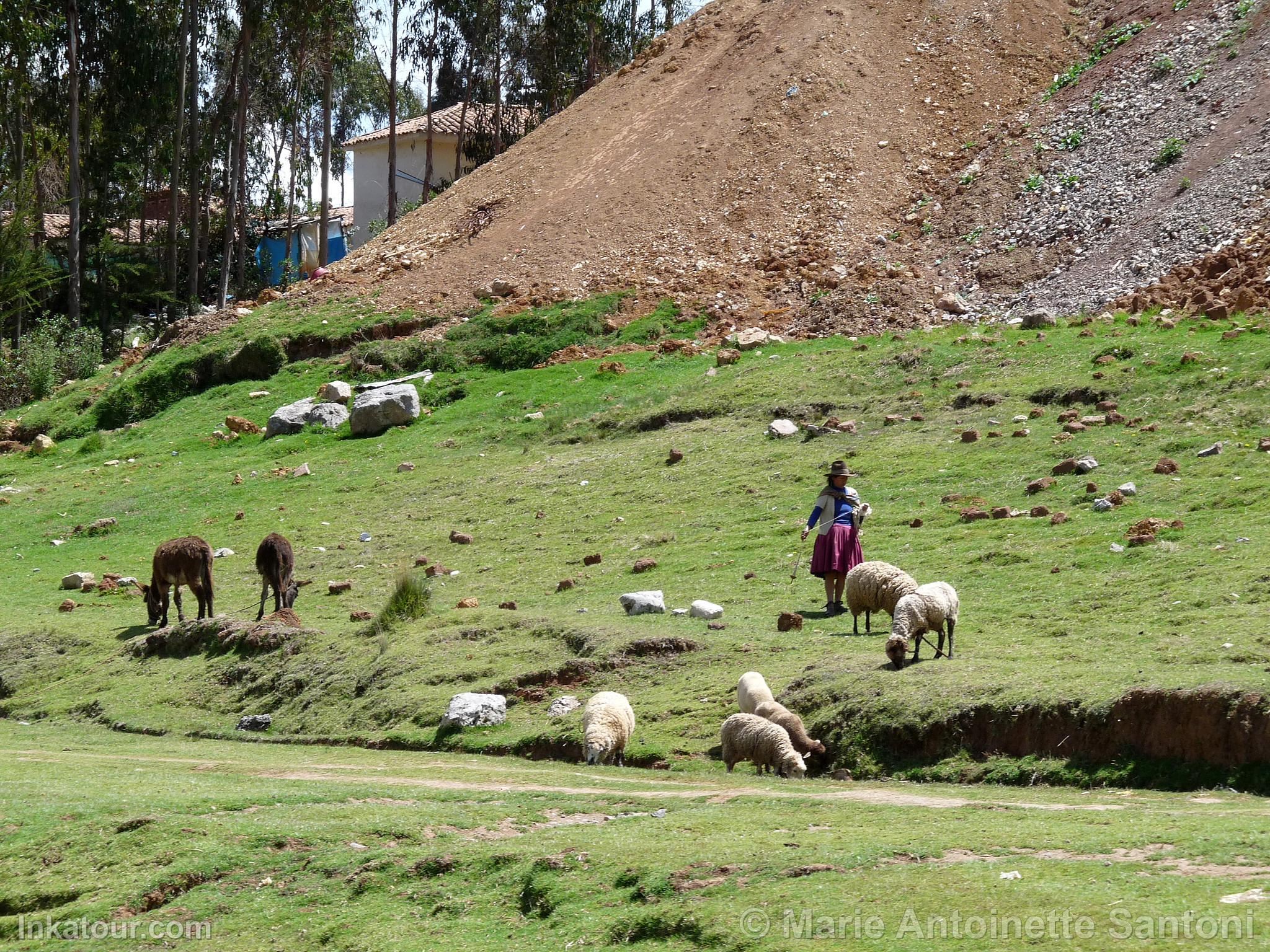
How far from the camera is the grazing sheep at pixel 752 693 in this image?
12039 mm

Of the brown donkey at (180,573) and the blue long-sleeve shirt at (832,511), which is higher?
the blue long-sleeve shirt at (832,511)

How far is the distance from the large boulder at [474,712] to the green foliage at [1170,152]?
2509 cm

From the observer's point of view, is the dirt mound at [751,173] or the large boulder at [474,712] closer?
the large boulder at [474,712]

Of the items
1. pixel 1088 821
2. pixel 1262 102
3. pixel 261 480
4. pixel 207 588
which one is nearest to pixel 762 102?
pixel 1262 102

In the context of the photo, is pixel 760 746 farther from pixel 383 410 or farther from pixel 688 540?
pixel 383 410

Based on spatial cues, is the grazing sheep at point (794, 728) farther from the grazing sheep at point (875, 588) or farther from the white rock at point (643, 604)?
the white rock at point (643, 604)

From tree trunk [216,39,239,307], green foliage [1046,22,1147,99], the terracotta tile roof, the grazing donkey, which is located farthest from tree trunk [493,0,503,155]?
the grazing donkey

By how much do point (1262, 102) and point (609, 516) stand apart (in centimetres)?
2044

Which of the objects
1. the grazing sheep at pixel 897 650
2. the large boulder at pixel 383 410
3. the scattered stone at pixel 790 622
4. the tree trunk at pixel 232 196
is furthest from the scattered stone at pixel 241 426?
the grazing sheep at pixel 897 650

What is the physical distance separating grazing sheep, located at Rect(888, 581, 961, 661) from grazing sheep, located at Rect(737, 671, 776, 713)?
130cm

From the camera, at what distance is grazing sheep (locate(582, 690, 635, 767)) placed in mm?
12039

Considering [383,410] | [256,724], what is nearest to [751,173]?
[383,410]

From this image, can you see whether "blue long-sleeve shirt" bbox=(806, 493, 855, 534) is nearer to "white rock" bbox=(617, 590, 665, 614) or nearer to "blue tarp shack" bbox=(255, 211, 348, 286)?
"white rock" bbox=(617, 590, 665, 614)

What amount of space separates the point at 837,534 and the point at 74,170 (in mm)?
36887
